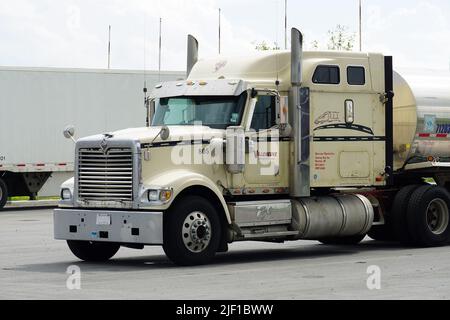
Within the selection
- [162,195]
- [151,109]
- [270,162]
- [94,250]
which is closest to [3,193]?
[151,109]

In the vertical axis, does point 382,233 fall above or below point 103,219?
below

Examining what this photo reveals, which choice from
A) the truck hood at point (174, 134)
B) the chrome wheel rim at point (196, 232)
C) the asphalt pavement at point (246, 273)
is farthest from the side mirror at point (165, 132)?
the asphalt pavement at point (246, 273)

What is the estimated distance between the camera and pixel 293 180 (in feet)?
63.8

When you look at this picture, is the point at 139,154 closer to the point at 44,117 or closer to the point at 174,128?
the point at 174,128

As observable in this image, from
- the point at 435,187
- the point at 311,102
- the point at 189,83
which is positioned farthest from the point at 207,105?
the point at 435,187

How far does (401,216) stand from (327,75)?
279cm

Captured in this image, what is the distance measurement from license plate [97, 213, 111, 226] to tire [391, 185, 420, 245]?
5.55 m

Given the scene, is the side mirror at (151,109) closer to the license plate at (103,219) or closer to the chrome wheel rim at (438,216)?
the license plate at (103,219)

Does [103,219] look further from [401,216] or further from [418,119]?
[418,119]

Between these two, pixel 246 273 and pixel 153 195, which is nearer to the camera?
pixel 246 273

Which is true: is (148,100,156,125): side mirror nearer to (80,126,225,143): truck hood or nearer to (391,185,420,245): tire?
(80,126,225,143): truck hood

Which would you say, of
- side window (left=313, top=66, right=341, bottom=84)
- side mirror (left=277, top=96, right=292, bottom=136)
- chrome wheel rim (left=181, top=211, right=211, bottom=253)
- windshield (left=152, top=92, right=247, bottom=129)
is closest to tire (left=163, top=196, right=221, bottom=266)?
chrome wheel rim (left=181, top=211, right=211, bottom=253)

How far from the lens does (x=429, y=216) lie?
840 inches

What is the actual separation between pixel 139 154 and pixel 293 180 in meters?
2.97
